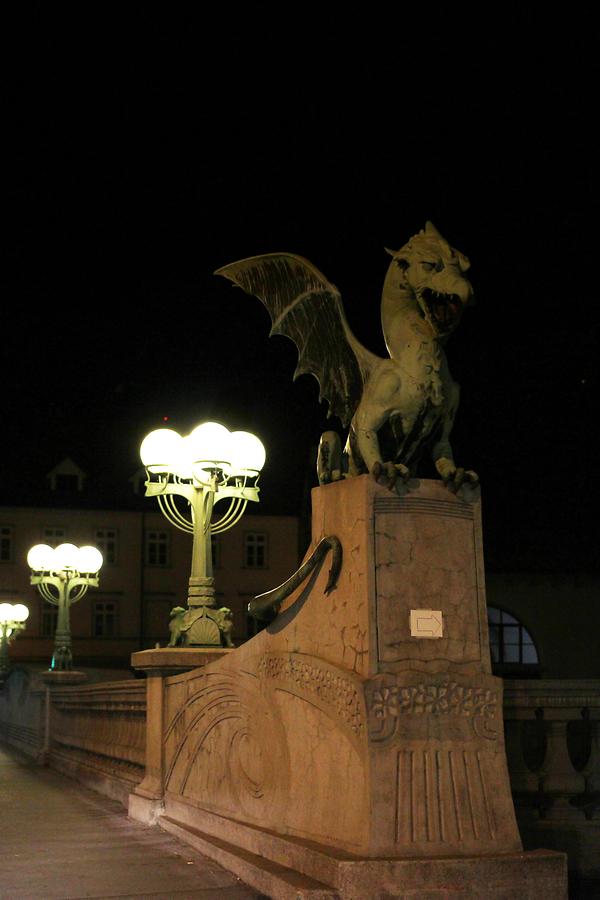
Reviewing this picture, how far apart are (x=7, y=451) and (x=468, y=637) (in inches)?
2153

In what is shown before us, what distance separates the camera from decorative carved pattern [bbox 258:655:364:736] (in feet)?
21.7

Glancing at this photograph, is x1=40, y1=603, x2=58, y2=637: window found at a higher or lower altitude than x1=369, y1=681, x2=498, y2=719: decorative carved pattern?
higher

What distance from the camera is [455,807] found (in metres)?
6.53

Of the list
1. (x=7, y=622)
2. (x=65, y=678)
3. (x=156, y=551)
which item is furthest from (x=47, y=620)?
(x=65, y=678)

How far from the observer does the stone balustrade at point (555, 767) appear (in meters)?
7.29

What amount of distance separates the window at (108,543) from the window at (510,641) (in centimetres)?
1800

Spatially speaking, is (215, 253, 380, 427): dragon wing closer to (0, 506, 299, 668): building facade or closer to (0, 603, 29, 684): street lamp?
(0, 603, 29, 684): street lamp

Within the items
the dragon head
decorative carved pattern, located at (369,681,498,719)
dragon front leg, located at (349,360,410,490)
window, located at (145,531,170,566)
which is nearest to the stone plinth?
dragon front leg, located at (349,360,410,490)

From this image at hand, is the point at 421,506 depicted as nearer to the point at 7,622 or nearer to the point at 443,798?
the point at 443,798

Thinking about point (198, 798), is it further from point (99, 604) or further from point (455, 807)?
point (99, 604)

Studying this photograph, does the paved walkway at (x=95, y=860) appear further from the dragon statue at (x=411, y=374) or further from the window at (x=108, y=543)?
A: the window at (x=108, y=543)

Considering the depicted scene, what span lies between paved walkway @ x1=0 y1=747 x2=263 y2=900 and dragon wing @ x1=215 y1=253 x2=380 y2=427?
317 cm

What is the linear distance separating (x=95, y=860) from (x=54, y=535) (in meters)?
49.4

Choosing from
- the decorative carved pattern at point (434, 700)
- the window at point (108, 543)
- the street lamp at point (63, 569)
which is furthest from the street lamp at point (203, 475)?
the window at point (108, 543)
